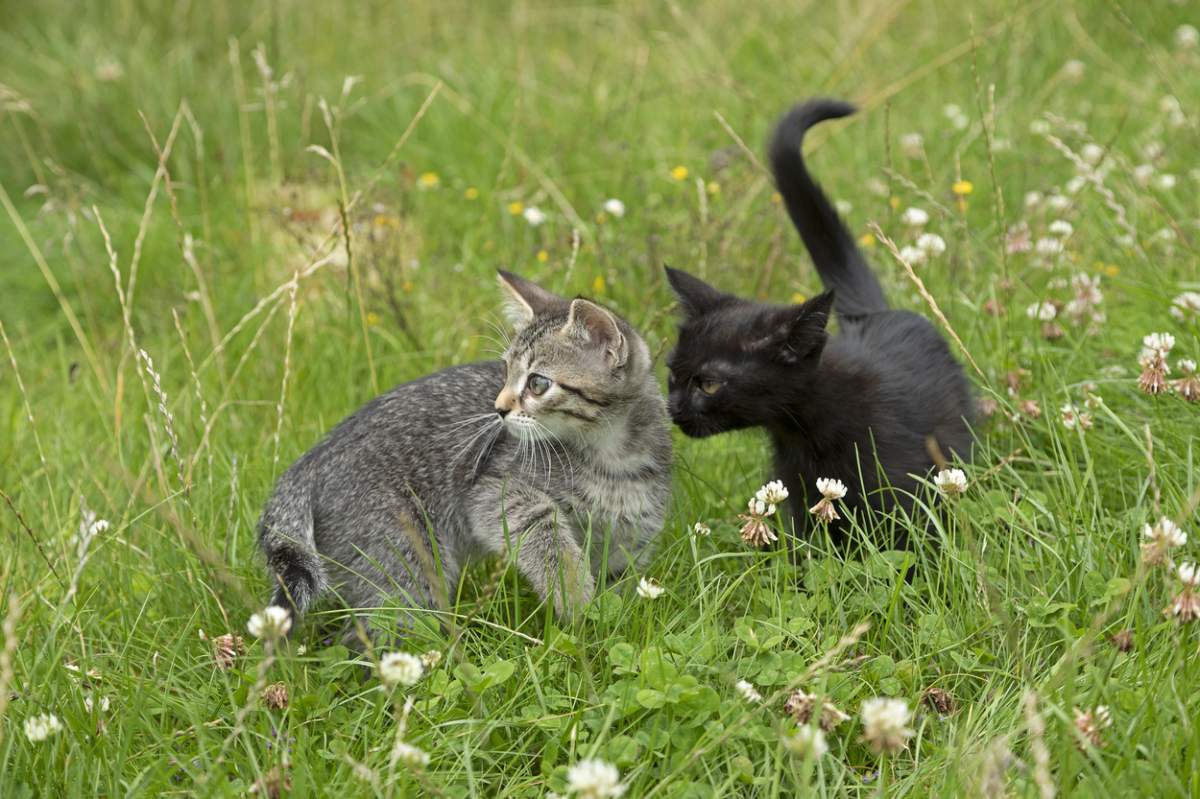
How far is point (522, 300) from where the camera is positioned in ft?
11.6

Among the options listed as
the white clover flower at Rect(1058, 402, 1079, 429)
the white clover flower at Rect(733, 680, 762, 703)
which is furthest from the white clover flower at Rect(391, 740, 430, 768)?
the white clover flower at Rect(1058, 402, 1079, 429)

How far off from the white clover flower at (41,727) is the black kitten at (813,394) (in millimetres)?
1914

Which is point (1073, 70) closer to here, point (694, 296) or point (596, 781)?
point (694, 296)

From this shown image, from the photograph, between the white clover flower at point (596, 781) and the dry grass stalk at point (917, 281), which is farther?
the dry grass stalk at point (917, 281)

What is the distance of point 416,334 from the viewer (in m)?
4.80

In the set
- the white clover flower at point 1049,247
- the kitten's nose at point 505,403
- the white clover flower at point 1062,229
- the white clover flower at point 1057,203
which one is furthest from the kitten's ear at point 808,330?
the white clover flower at point 1057,203

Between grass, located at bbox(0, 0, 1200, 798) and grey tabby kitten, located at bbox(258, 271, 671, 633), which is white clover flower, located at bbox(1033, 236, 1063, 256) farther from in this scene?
grey tabby kitten, located at bbox(258, 271, 671, 633)

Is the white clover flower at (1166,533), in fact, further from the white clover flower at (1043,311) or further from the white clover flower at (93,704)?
the white clover flower at (93,704)

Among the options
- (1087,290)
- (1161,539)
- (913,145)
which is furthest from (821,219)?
(1161,539)

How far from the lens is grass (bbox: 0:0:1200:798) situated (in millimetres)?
2461

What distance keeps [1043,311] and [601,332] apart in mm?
1677

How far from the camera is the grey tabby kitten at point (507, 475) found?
10.6 ft

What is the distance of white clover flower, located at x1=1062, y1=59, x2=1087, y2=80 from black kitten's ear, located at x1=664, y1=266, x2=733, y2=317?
375cm

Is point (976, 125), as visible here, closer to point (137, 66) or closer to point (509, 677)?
point (509, 677)
